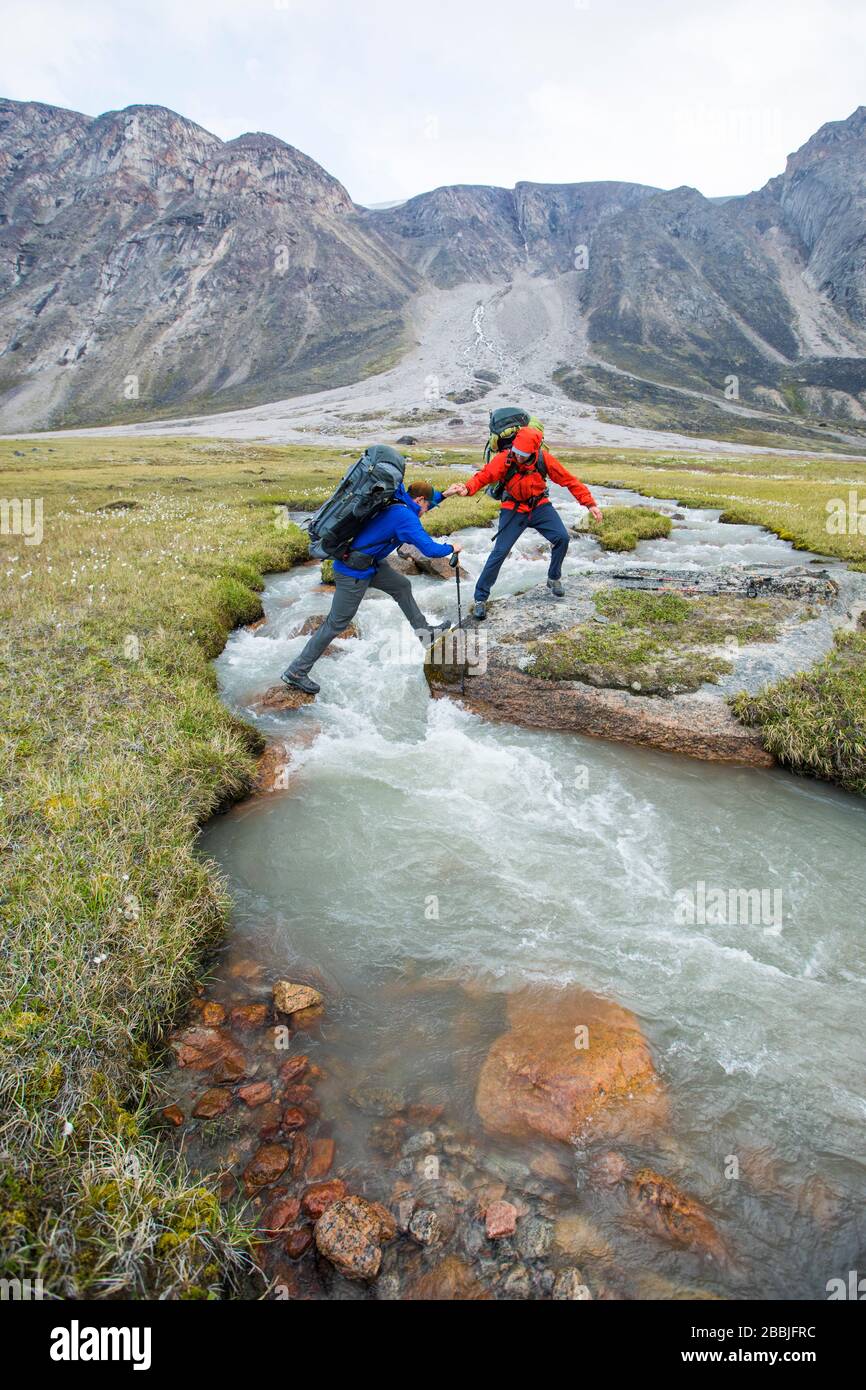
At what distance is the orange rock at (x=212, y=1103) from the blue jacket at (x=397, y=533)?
783 centimetres

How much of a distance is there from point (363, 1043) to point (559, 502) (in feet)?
118

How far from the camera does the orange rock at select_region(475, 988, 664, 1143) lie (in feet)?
15.0

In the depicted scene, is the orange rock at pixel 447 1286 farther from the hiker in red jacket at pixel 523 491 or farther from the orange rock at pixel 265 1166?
the hiker in red jacket at pixel 523 491

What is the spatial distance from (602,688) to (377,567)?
14.9ft

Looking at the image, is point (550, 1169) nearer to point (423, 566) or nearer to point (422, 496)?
point (422, 496)

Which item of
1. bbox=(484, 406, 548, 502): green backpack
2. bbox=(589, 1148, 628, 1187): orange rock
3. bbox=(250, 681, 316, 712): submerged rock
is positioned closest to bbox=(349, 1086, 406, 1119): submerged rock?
bbox=(589, 1148, 628, 1187): orange rock

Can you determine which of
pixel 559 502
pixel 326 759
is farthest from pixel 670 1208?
pixel 559 502

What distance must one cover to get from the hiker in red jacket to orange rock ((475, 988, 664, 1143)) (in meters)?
9.00

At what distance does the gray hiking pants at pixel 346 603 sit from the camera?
11000 millimetres

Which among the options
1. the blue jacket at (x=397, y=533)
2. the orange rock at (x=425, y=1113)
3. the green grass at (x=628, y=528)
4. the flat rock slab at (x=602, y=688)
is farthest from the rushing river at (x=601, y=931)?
the green grass at (x=628, y=528)

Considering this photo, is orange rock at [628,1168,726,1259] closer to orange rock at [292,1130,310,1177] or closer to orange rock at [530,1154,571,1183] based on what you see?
orange rock at [530,1154,571,1183]

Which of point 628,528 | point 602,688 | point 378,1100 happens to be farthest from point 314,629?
point 628,528

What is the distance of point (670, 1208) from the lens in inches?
158
